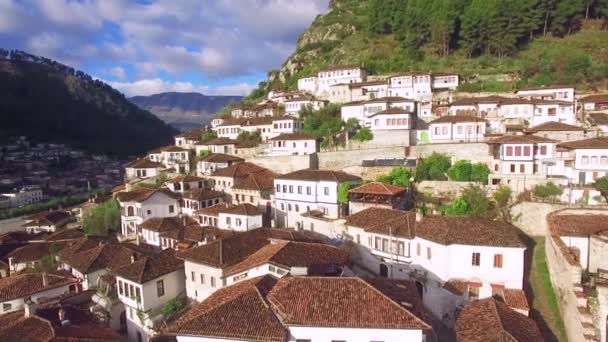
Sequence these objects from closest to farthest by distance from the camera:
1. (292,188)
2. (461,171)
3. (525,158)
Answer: (525,158)
(461,171)
(292,188)

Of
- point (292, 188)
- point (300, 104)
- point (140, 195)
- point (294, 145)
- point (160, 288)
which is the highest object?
point (300, 104)

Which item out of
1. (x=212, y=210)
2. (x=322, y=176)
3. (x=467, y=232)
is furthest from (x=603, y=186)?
(x=212, y=210)

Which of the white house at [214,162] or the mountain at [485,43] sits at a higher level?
the mountain at [485,43]

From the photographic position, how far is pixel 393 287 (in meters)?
17.2

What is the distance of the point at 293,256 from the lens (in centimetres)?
2022

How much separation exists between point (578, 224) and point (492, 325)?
12.1 m

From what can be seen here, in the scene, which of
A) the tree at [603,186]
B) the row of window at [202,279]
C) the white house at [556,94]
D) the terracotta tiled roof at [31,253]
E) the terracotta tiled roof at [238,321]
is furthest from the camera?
the white house at [556,94]

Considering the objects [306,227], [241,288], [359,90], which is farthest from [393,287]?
[359,90]

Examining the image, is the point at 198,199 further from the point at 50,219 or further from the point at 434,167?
the point at 50,219

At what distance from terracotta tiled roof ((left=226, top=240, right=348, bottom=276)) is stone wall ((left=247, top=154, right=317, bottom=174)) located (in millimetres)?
17601

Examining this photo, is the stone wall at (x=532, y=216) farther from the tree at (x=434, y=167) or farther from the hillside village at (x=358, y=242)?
the tree at (x=434, y=167)

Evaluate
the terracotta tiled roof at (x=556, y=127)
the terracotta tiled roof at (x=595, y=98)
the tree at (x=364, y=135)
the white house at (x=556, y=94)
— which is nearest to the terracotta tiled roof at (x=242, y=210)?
the tree at (x=364, y=135)

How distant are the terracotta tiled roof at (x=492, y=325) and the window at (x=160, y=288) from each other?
54.7 feet

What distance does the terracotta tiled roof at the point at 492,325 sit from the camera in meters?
15.1
